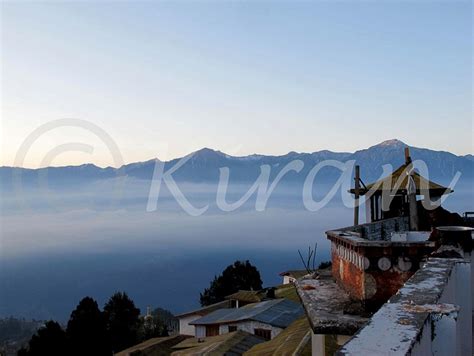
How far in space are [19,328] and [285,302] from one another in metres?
90.5

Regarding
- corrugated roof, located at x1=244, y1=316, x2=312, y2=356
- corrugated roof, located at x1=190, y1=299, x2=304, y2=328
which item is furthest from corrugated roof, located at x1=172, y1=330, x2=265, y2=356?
corrugated roof, located at x1=190, y1=299, x2=304, y2=328

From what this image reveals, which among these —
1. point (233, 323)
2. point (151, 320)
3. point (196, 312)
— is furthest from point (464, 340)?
point (151, 320)

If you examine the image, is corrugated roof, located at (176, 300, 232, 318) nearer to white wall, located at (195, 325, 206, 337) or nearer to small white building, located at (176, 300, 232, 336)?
small white building, located at (176, 300, 232, 336)

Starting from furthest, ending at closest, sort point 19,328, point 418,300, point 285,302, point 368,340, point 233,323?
point 19,328 < point 285,302 < point 233,323 < point 418,300 < point 368,340

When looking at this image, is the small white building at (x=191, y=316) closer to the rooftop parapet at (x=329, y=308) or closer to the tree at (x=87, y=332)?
the tree at (x=87, y=332)

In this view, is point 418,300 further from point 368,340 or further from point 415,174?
point 415,174

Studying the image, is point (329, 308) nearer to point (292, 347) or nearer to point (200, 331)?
point (292, 347)

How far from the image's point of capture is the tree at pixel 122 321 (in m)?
43.2

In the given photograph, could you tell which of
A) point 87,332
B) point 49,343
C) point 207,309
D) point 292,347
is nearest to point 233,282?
point 207,309

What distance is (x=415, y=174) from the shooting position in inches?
756

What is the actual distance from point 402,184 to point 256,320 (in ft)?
50.3

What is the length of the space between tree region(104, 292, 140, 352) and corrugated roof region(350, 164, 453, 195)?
1239 inches

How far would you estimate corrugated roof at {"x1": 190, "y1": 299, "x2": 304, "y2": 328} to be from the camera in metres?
29.7

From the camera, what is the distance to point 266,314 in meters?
30.8
